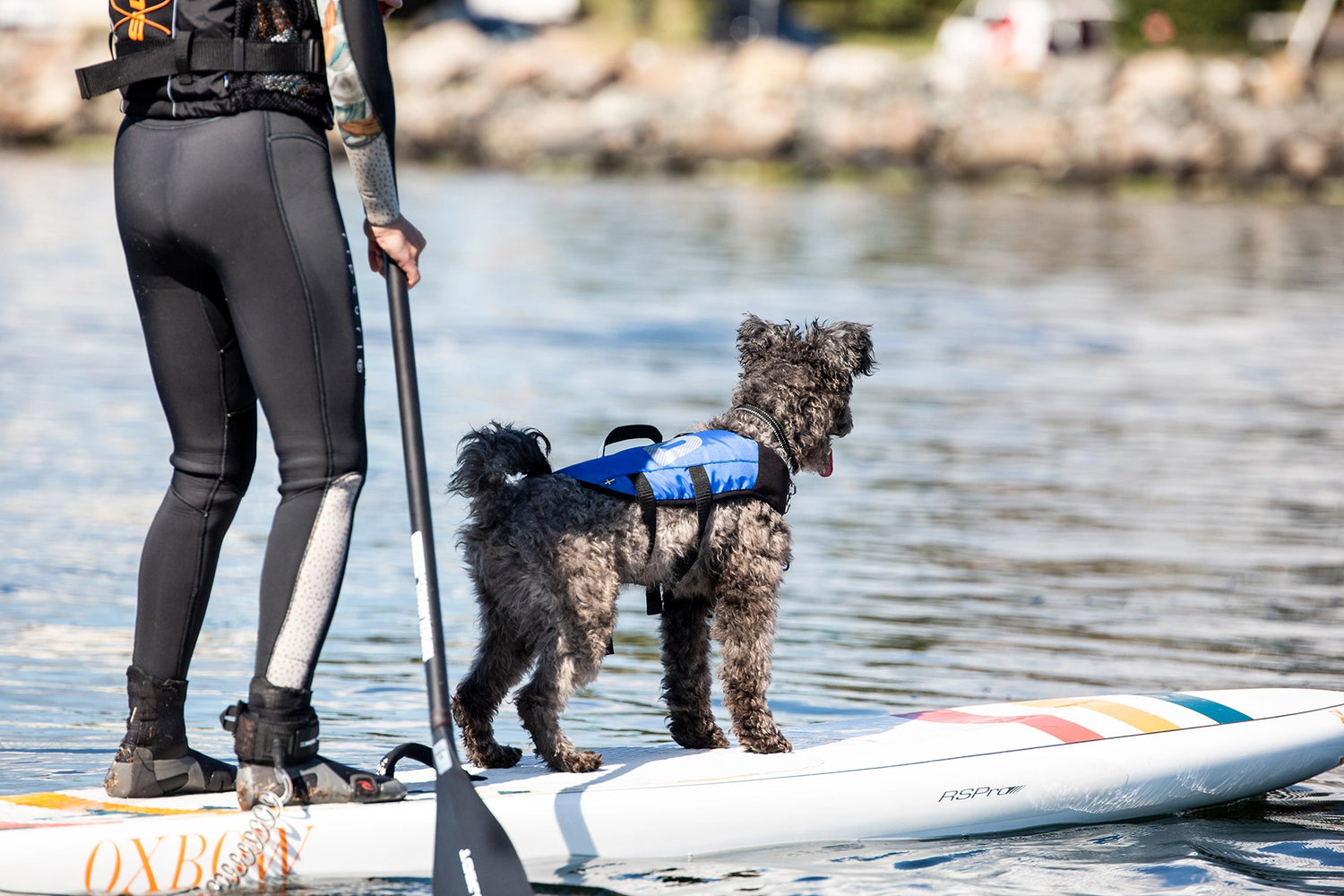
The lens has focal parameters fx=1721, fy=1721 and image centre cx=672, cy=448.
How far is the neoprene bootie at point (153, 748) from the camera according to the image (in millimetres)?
4551

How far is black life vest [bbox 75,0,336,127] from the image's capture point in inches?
163

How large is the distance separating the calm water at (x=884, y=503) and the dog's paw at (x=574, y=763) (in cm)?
36

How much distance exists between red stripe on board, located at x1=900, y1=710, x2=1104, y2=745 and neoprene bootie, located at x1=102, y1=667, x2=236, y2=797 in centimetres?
234

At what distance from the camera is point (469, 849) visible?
4270 millimetres

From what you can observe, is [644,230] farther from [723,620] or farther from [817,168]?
[723,620]

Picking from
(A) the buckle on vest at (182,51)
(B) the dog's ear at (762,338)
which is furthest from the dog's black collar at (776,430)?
(A) the buckle on vest at (182,51)

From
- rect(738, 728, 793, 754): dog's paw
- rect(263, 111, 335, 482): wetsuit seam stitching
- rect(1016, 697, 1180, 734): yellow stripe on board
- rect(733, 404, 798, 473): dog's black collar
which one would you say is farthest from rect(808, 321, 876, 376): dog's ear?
rect(263, 111, 335, 482): wetsuit seam stitching

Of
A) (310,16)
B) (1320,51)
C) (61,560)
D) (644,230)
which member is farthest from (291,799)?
(1320,51)

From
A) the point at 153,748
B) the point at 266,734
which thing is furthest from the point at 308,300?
the point at 153,748

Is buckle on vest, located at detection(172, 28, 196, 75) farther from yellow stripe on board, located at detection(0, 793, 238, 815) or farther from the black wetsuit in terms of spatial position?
yellow stripe on board, located at detection(0, 793, 238, 815)

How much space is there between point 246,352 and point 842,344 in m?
1.98

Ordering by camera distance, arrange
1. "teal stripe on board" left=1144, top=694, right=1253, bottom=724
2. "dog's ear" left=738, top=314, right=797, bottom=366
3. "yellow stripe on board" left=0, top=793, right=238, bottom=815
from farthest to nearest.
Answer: "teal stripe on board" left=1144, top=694, right=1253, bottom=724
"dog's ear" left=738, top=314, right=797, bottom=366
"yellow stripe on board" left=0, top=793, right=238, bottom=815

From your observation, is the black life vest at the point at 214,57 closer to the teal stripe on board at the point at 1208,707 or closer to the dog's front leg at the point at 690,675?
the dog's front leg at the point at 690,675

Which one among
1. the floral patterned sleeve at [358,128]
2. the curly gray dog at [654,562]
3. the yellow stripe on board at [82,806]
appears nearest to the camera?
the floral patterned sleeve at [358,128]
